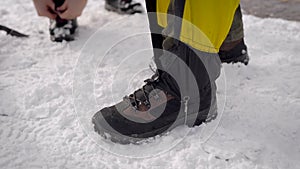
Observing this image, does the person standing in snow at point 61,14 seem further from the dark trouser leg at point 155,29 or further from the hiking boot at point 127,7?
the dark trouser leg at point 155,29

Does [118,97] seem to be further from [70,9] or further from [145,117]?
[70,9]

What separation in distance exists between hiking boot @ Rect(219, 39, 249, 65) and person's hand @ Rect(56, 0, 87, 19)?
0.56 m

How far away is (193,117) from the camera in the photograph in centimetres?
102

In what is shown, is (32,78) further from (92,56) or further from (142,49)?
(142,49)

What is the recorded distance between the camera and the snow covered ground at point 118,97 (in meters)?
0.94

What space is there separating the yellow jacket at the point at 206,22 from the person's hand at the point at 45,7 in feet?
2.21

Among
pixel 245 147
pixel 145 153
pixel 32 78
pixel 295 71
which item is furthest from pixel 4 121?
pixel 295 71

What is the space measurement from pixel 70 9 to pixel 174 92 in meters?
0.64

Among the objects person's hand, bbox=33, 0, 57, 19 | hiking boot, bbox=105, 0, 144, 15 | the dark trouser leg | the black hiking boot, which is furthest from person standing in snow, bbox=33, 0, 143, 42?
the black hiking boot

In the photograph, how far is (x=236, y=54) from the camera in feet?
4.21

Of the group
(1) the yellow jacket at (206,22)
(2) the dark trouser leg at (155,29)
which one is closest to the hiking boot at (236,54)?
(2) the dark trouser leg at (155,29)

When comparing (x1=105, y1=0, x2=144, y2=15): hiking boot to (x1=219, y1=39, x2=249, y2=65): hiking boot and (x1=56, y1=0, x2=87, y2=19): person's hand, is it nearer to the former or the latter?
(x1=56, y1=0, x2=87, y2=19): person's hand

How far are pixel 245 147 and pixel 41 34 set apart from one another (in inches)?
37.3

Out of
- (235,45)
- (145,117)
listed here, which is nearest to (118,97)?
(145,117)
